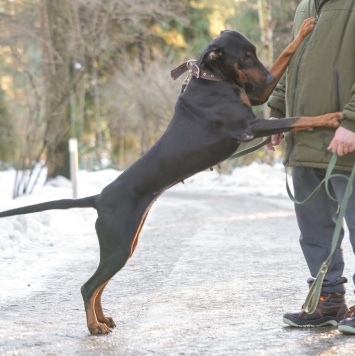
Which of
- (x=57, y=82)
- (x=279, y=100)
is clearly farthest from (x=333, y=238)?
(x=57, y=82)

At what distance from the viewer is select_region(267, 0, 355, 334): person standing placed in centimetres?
491

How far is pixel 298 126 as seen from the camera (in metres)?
4.75

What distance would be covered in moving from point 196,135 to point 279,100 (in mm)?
866

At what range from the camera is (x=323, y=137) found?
16.4 ft

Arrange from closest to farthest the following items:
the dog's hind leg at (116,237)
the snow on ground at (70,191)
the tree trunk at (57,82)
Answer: the dog's hind leg at (116,237) < the snow on ground at (70,191) < the tree trunk at (57,82)

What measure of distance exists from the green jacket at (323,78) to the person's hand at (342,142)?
0.04 metres

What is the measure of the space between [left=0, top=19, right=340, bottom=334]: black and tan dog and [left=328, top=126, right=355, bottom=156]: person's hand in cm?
8

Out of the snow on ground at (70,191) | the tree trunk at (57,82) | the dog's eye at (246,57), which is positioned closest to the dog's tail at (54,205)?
the dog's eye at (246,57)

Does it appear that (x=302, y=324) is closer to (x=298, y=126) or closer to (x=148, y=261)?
(x=298, y=126)

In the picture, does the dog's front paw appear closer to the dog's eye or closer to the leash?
the leash

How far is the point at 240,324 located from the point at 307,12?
196 centimetres

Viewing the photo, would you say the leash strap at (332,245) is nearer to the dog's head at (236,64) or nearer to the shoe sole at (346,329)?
the shoe sole at (346,329)

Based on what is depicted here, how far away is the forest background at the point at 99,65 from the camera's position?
66.2 feet

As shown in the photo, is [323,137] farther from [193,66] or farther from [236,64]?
[193,66]
